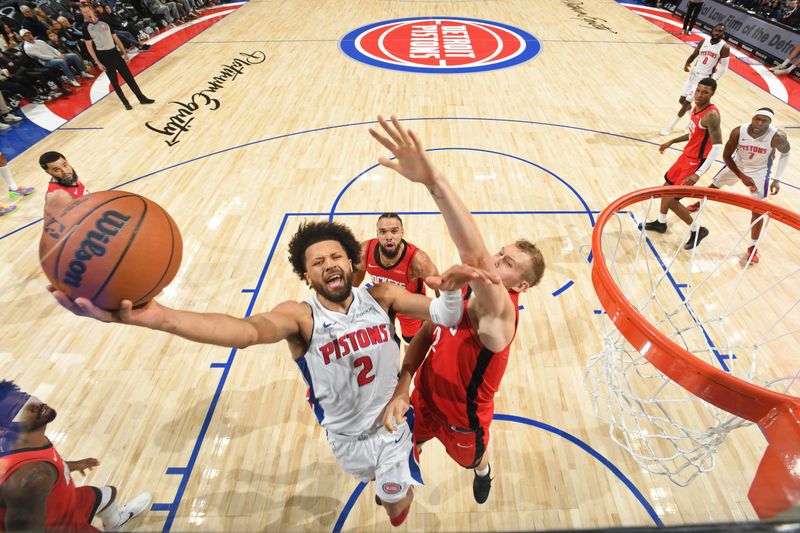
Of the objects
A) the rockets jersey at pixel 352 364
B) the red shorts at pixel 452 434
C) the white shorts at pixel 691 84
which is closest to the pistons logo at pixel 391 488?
the rockets jersey at pixel 352 364

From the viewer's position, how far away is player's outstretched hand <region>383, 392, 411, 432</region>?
83.9 inches

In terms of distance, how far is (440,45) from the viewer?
11.5 m

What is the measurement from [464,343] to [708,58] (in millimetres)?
7896

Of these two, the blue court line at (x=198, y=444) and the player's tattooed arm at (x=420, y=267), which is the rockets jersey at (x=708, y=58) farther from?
the blue court line at (x=198, y=444)

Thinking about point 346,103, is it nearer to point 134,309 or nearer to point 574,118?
point 574,118

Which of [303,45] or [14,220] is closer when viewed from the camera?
[14,220]

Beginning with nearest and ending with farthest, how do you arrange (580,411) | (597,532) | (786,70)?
1. (597,532)
2. (580,411)
3. (786,70)

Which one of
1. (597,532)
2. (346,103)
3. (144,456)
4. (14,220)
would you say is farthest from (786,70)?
(14,220)

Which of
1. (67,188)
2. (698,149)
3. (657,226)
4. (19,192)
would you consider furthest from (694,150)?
(19,192)

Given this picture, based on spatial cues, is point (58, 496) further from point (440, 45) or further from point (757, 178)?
point (440, 45)

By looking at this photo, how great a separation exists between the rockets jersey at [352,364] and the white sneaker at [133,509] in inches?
66.6

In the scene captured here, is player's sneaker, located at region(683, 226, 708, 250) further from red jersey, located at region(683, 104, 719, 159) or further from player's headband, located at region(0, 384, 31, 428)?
player's headband, located at region(0, 384, 31, 428)

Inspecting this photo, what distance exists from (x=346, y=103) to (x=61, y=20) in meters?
7.72

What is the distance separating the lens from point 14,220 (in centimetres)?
568
